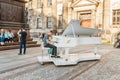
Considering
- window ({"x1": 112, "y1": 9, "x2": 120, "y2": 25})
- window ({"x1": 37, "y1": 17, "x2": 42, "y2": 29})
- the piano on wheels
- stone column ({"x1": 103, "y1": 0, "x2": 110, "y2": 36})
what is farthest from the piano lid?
window ({"x1": 37, "y1": 17, "x2": 42, "y2": 29})

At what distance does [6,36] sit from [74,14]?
16146mm

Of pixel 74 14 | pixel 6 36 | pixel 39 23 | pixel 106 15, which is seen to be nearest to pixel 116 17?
pixel 106 15

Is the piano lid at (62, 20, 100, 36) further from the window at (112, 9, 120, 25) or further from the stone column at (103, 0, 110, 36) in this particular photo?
the stone column at (103, 0, 110, 36)

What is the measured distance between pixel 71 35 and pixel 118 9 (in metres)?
16.9

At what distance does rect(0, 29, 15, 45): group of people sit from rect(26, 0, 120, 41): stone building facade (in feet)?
44.7

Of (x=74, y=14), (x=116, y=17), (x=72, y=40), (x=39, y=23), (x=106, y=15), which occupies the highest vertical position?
(x=74, y=14)

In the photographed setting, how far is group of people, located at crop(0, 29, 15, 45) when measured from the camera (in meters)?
13.9

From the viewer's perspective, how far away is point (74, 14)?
29031mm

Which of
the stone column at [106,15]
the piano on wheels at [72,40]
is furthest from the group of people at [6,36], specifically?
the stone column at [106,15]

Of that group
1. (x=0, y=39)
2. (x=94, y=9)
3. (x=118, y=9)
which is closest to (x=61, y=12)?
(x=94, y=9)

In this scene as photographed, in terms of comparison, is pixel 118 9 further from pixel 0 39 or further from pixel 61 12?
pixel 0 39

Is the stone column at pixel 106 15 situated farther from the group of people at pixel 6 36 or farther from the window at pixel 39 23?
the group of people at pixel 6 36

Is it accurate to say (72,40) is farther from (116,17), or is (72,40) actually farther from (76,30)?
(116,17)

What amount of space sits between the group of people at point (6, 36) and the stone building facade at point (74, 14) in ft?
44.7
